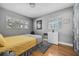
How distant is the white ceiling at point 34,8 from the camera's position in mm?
1258

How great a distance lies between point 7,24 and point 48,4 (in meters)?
0.85

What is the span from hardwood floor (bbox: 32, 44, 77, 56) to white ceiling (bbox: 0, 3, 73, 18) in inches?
28.9

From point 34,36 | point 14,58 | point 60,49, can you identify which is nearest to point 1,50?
point 14,58

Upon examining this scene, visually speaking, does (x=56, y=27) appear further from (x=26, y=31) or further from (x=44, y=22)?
(x=26, y=31)

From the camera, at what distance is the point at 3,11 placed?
1.20 m

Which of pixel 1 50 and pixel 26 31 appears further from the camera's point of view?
pixel 26 31

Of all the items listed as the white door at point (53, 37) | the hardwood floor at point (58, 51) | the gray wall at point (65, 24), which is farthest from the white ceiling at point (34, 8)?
the hardwood floor at point (58, 51)

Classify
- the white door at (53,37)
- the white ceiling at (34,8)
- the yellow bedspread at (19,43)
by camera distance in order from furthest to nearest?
the white door at (53,37) < the white ceiling at (34,8) < the yellow bedspread at (19,43)

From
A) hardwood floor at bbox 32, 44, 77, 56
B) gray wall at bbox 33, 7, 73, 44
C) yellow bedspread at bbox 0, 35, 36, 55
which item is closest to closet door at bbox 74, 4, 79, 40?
gray wall at bbox 33, 7, 73, 44

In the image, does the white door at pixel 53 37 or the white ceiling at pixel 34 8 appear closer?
the white ceiling at pixel 34 8

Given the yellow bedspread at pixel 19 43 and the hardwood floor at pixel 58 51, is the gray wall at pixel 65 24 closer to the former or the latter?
the hardwood floor at pixel 58 51

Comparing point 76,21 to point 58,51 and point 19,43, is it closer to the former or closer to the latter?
point 58,51

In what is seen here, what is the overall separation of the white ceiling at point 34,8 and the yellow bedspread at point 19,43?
48 cm

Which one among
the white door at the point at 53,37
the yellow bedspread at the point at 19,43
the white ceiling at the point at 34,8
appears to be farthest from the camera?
the white door at the point at 53,37
